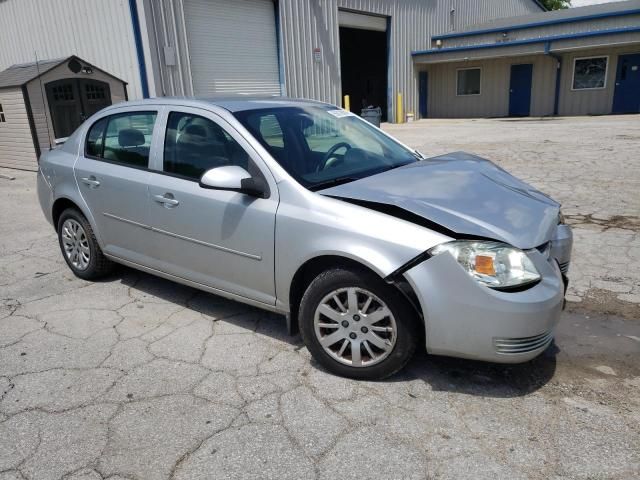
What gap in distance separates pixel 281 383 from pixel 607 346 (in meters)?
2.12

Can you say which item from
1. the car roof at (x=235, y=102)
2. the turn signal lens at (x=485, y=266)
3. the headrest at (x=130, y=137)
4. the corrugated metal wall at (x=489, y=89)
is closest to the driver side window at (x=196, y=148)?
the car roof at (x=235, y=102)

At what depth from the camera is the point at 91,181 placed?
423 cm

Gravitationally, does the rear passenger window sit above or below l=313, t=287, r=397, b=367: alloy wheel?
above

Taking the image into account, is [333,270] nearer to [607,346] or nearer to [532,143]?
[607,346]

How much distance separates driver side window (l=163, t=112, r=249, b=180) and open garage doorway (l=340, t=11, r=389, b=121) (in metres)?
24.0

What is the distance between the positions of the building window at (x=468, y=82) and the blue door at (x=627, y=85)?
244 inches

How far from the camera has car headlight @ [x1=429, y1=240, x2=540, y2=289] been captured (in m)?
2.60

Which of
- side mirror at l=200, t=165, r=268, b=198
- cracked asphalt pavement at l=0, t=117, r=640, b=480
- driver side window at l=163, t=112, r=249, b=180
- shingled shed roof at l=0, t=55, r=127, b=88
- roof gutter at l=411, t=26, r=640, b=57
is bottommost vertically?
cracked asphalt pavement at l=0, t=117, r=640, b=480

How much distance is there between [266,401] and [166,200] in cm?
163

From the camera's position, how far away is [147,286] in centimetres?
460

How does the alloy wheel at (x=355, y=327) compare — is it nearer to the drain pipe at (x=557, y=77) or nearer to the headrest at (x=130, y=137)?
the headrest at (x=130, y=137)

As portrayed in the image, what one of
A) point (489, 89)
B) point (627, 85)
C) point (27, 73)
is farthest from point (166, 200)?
point (489, 89)

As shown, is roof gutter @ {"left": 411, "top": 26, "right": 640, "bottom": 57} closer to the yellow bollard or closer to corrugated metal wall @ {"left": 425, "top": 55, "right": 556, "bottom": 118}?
corrugated metal wall @ {"left": 425, "top": 55, "right": 556, "bottom": 118}

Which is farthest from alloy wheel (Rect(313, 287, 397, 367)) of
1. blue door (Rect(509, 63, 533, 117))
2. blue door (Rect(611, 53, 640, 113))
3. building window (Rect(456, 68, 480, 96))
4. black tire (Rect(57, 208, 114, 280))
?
building window (Rect(456, 68, 480, 96))
